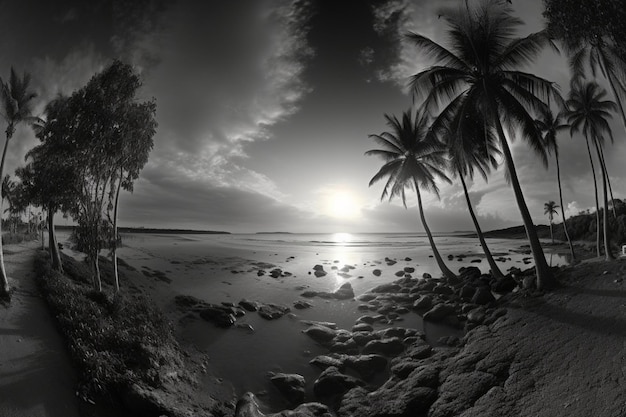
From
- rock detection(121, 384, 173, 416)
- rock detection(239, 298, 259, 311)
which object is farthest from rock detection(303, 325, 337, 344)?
rock detection(121, 384, 173, 416)

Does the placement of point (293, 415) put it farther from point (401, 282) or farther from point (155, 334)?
point (401, 282)

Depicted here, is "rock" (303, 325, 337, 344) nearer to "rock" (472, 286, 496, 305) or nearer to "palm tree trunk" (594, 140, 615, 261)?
"rock" (472, 286, 496, 305)

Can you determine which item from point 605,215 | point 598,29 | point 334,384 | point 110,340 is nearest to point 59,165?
point 110,340

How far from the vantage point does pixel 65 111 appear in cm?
1170

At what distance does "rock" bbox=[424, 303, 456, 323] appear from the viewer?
40.8 feet

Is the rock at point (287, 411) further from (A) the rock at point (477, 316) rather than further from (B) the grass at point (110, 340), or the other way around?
(A) the rock at point (477, 316)

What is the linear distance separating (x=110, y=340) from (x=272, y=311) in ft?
26.3

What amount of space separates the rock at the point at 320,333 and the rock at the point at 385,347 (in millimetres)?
1887

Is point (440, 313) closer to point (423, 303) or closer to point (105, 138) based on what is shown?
point (423, 303)

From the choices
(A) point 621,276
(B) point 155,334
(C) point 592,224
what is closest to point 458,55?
(A) point 621,276

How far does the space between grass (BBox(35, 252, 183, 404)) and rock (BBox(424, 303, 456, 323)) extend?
10304mm

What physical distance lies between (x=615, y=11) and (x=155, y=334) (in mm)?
17400

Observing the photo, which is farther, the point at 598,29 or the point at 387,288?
the point at 387,288

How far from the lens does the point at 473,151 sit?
51.9 ft
